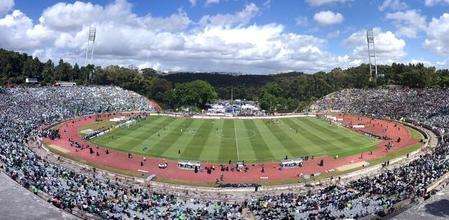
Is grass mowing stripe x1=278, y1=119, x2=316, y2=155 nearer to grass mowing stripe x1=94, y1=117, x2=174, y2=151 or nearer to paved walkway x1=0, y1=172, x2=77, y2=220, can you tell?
grass mowing stripe x1=94, y1=117, x2=174, y2=151

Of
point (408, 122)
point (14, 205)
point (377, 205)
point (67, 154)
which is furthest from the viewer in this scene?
point (408, 122)

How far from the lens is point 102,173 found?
5456cm

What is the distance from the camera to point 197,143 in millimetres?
73500

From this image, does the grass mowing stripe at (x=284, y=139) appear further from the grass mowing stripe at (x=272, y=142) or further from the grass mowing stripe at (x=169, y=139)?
the grass mowing stripe at (x=169, y=139)

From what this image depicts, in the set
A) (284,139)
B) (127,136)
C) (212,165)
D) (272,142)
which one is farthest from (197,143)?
(212,165)

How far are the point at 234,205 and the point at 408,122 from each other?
5387 centimetres

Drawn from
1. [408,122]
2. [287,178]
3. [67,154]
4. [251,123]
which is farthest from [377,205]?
[251,123]

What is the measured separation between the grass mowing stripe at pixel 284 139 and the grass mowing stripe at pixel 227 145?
7.08 m

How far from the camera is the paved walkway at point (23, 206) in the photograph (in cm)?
3278

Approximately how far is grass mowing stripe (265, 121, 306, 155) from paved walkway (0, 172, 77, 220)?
37444mm

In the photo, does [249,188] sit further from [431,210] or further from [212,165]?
[431,210]

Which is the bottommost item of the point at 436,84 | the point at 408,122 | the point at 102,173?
the point at 102,173

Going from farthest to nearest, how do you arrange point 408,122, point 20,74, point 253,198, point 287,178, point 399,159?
point 20,74 → point 408,122 → point 399,159 → point 287,178 → point 253,198

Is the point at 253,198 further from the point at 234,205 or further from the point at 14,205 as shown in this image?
the point at 14,205
